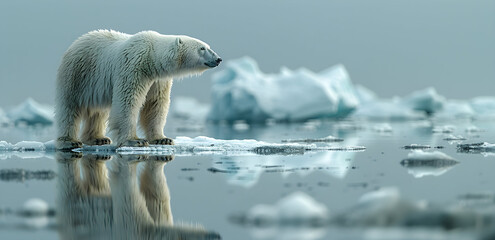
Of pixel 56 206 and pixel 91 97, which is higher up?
pixel 91 97

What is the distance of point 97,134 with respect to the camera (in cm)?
725

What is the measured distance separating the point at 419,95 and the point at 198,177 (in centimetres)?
1772

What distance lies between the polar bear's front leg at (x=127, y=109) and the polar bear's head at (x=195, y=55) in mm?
454

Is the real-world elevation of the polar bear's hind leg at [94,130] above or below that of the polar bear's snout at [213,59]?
below

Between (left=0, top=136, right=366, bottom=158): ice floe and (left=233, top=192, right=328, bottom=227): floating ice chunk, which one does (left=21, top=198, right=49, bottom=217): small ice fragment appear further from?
(left=0, top=136, right=366, bottom=158): ice floe

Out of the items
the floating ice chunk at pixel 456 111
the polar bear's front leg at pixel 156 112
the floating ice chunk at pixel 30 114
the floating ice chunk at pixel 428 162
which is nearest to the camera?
the floating ice chunk at pixel 428 162

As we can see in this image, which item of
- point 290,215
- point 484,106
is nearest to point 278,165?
point 290,215

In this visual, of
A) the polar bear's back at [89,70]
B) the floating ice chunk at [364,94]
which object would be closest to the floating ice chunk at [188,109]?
the floating ice chunk at [364,94]

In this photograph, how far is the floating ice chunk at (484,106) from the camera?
78.5ft

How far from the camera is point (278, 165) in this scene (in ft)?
16.9

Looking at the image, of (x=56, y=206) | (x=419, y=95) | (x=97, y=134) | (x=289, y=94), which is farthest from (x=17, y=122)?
(x=56, y=206)

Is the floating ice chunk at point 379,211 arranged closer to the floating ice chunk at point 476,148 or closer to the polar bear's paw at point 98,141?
the floating ice chunk at point 476,148

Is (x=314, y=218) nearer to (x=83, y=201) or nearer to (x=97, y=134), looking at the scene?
(x=83, y=201)

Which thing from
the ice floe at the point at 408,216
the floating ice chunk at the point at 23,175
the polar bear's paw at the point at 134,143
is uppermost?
the polar bear's paw at the point at 134,143
